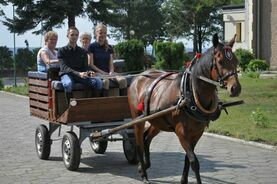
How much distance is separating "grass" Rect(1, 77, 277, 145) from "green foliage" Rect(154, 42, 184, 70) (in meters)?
6.73

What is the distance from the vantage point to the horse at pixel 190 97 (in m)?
6.50

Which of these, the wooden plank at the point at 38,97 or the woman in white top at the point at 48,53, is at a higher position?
the woman in white top at the point at 48,53

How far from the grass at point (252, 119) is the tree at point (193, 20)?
168ft

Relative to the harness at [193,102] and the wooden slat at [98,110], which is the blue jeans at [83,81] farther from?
the harness at [193,102]

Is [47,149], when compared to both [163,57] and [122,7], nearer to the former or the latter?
[163,57]

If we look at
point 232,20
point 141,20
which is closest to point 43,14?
point 232,20

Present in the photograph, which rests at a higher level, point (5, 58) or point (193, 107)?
point (5, 58)

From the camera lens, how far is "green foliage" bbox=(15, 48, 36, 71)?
48031 mm

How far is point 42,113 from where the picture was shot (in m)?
9.91

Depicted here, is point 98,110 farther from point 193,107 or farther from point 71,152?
point 193,107

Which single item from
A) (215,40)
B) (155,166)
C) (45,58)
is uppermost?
(215,40)

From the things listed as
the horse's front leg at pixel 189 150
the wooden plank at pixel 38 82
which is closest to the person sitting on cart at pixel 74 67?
the wooden plank at pixel 38 82

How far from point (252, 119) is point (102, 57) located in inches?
197

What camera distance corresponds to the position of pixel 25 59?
4831 cm
